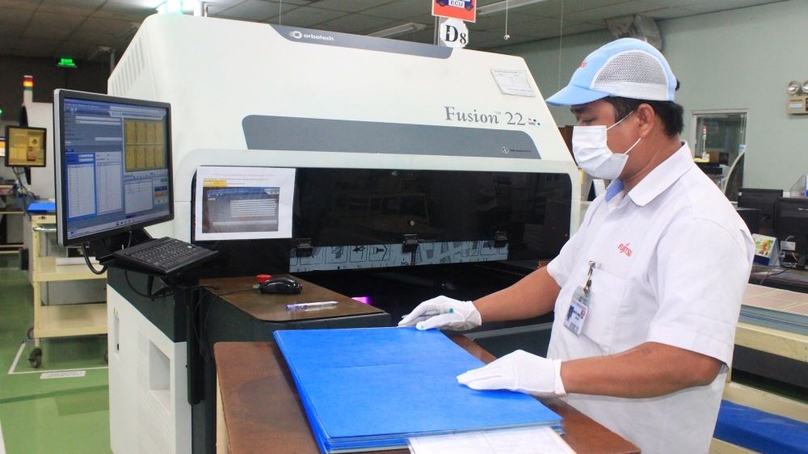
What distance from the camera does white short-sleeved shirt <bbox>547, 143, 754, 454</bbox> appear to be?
3.37 feet

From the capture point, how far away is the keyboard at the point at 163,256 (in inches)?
55.7

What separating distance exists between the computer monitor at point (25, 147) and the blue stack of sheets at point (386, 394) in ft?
17.4

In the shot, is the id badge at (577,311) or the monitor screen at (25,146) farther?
the monitor screen at (25,146)

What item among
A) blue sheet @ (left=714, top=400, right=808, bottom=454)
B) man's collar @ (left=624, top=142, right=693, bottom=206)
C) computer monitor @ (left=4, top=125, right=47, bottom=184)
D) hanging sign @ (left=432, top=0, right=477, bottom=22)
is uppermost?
hanging sign @ (left=432, top=0, right=477, bottom=22)

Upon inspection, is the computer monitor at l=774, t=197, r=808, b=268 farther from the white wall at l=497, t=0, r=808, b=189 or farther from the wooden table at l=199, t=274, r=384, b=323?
the wooden table at l=199, t=274, r=384, b=323

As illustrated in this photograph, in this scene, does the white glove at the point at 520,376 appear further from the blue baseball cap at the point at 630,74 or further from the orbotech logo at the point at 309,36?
the orbotech logo at the point at 309,36

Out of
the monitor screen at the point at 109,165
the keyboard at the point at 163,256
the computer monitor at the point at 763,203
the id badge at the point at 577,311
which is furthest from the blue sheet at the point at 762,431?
the computer monitor at the point at 763,203

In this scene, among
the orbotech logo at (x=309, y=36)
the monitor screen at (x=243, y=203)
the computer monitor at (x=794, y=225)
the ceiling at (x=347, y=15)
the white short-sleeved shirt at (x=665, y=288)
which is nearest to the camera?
the white short-sleeved shirt at (x=665, y=288)

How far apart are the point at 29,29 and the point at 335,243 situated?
990 centimetres

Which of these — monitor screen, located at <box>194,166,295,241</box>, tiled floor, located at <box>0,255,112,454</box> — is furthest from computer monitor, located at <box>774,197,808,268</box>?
tiled floor, located at <box>0,255,112,454</box>

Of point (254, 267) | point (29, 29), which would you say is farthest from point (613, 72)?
point (29, 29)

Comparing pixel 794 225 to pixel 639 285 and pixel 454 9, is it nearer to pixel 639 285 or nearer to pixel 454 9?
pixel 454 9

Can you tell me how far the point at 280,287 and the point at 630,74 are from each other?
896 millimetres

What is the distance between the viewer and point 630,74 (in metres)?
1.20
